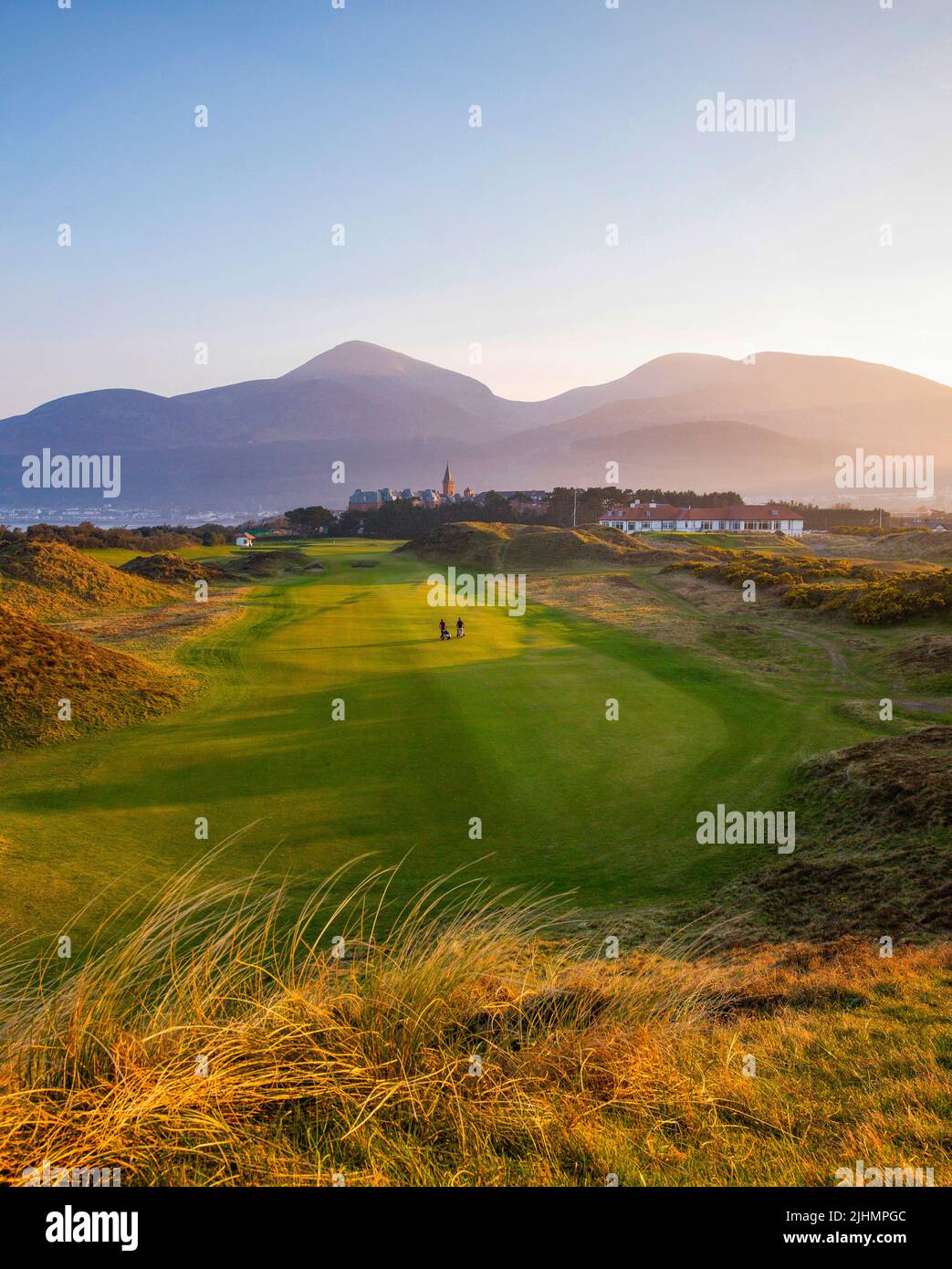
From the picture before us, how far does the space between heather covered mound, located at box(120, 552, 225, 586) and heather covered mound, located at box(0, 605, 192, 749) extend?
89.8 ft

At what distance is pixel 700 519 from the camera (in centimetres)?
12000

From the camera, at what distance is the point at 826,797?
1267 centimetres

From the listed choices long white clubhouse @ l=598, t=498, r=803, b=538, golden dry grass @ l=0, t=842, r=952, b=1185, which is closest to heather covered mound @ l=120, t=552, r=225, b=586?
golden dry grass @ l=0, t=842, r=952, b=1185

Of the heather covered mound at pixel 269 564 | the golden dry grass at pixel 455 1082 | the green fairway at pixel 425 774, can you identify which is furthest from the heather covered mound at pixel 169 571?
the golden dry grass at pixel 455 1082

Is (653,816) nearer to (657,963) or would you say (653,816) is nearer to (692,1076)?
(657,963)

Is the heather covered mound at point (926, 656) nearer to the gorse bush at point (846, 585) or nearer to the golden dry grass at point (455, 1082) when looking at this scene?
the gorse bush at point (846, 585)

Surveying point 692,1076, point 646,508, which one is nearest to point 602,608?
point 692,1076

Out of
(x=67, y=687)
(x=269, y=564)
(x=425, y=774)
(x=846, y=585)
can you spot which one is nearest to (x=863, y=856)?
(x=425, y=774)

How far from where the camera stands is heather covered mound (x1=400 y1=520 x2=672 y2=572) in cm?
6512

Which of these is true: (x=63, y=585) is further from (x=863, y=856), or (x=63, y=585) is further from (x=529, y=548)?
(x=529, y=548)

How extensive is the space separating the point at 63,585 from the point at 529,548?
41069 mm

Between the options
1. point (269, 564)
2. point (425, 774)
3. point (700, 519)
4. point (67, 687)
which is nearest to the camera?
point (425, 774)

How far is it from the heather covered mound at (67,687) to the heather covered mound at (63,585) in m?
17.2
